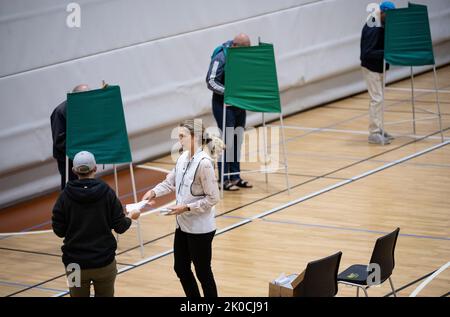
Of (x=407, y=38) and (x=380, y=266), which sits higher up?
(x=407, y=38)

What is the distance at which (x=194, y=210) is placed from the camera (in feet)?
21.1

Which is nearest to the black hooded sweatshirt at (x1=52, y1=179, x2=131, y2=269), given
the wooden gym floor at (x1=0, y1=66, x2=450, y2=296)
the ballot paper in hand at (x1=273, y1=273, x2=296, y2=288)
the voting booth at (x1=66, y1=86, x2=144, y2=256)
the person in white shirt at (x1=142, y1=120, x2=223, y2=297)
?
the person in white shirt at (x1=142, y1=120, x2=223, y2=297)

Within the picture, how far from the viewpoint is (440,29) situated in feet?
59.5

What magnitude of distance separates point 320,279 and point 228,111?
15.2 feet

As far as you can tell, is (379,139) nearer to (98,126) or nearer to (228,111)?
(228,111)

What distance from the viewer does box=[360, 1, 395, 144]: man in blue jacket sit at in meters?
12.1

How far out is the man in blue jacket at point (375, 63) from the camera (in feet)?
39.7

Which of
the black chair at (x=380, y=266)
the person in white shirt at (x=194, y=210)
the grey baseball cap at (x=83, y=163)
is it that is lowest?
the black chair at (x=380, y=266)

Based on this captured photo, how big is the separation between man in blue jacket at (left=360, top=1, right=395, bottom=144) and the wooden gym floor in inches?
12.3

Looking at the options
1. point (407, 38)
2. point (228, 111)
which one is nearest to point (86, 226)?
point (228, 111)

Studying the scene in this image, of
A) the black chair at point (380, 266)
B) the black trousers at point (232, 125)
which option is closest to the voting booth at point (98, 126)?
the black trousers at point (232, 125)

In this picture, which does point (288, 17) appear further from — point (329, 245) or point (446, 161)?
point (329, 245)

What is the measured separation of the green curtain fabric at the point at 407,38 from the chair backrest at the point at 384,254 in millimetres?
5933

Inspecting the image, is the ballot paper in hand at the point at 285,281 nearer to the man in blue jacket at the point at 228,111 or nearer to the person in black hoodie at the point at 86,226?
the person in black hoodie at the point at 86,226
